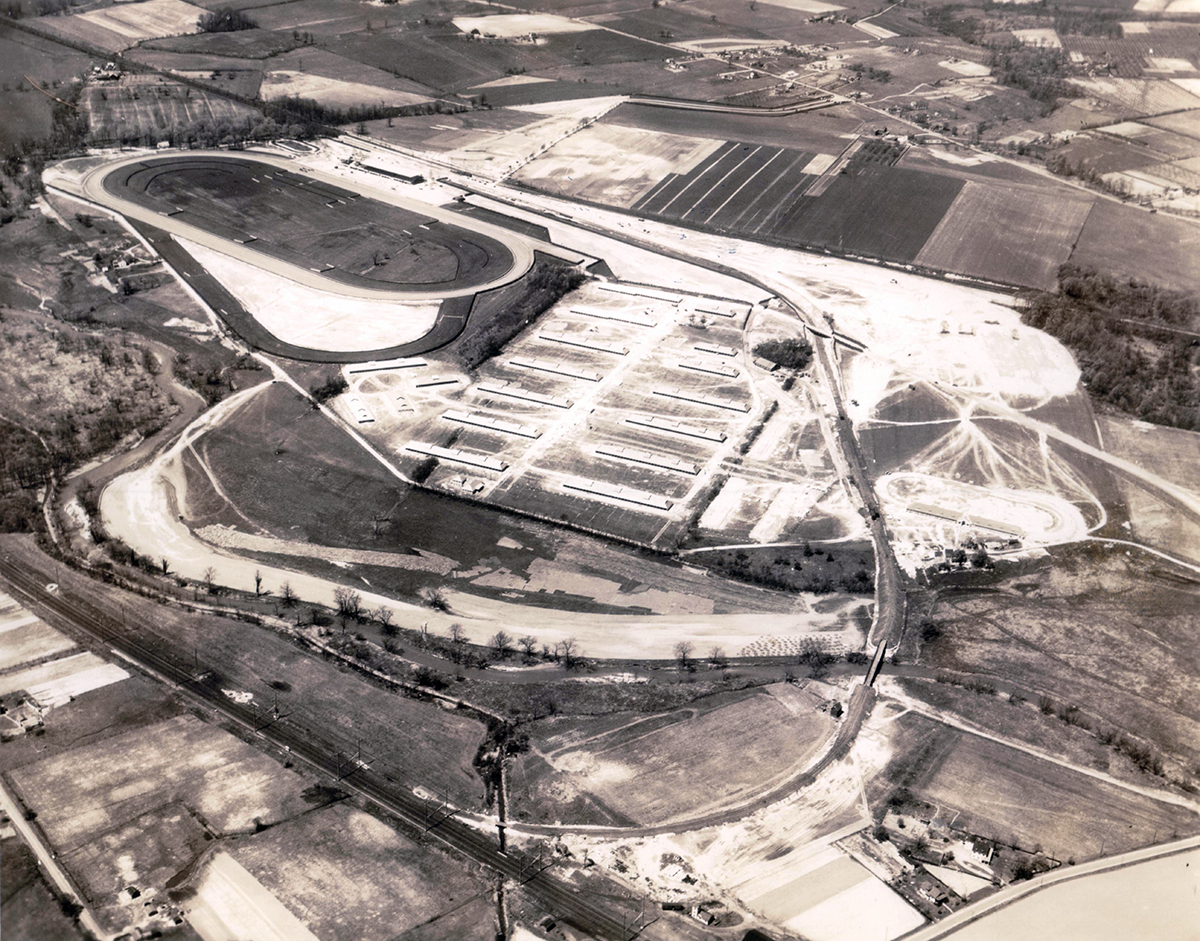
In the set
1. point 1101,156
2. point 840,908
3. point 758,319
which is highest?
point 1101,156

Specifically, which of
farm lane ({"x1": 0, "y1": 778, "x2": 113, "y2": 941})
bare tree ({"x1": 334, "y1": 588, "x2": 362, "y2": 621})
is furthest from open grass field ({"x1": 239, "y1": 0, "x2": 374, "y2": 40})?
farm lane ({"x1": 0, "y1": 778, "x2": 113, "y2": 941})

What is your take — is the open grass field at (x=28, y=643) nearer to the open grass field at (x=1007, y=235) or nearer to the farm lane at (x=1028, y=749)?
the farm lane at (x=1028, y=749)

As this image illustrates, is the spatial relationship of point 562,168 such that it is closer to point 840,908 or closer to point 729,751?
point 729,751

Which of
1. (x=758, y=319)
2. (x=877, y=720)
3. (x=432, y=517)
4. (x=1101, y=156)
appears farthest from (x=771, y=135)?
(x=877, y=720)

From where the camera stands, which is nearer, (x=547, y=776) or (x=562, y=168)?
(x=547, y=776)

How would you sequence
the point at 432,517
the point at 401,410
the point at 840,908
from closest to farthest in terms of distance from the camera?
the point at 840,908
the point at 432,517
the point at 401,410

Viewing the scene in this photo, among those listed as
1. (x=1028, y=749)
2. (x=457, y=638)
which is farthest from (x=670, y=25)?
(x=1028, y=749)

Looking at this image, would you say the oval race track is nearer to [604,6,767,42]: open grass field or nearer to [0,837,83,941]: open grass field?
[0,837,83,941]: open grass field
